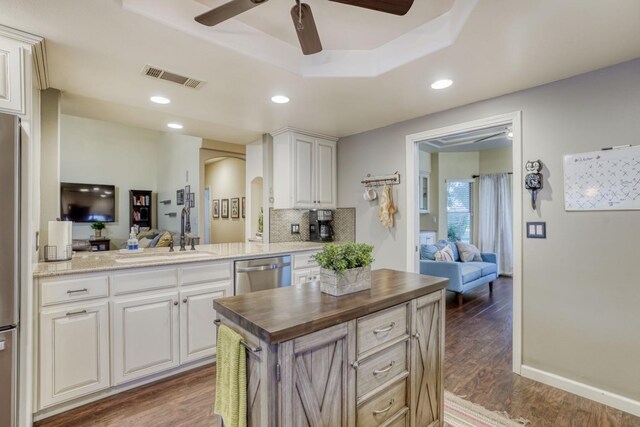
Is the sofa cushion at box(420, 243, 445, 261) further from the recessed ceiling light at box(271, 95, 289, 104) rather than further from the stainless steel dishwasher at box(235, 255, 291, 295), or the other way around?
the recessed ceiling light at box(271, 95, 289, 104)

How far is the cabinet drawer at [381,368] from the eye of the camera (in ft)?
4.48

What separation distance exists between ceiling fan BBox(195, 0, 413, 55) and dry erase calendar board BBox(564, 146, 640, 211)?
1.78 meters

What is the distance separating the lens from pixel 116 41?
179 cm

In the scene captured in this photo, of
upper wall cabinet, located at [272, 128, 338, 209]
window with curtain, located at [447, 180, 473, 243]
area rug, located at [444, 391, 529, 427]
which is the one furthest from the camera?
window with curtain, located at [447, 180, 473, 243]

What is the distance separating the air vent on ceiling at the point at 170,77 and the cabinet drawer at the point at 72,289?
1.47 m

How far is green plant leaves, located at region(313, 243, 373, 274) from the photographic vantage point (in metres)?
1.53

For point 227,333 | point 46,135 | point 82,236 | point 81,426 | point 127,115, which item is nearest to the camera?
point 227,333

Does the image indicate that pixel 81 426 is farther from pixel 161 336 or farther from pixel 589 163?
pixel 589 163

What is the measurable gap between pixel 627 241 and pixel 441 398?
1627 millimetres

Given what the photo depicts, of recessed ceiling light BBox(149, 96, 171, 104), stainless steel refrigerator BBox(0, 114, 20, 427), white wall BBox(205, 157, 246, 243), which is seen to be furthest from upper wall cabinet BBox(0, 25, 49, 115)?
white wall BBox(205, 157, 246, 243)

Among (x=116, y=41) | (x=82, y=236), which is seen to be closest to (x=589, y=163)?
(x=116, y=41)

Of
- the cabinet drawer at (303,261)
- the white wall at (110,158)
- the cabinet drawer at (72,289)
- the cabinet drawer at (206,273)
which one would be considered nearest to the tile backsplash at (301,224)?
the cabinet drawer at (303,261)

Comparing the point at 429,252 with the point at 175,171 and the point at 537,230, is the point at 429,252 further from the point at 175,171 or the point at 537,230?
the point at 175,171

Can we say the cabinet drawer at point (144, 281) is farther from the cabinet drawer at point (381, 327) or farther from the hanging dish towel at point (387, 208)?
the hanging dish towel at point (387, 208)
